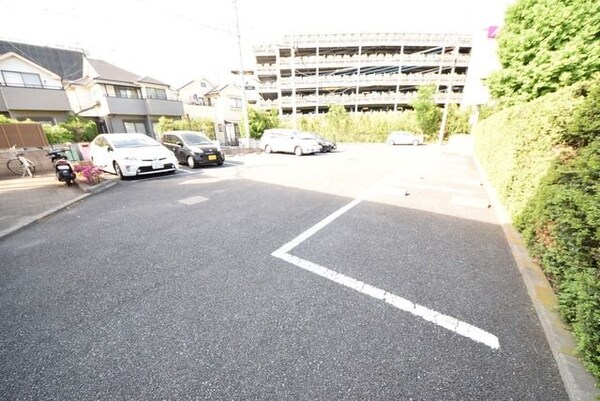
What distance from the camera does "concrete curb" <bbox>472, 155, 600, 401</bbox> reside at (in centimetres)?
147

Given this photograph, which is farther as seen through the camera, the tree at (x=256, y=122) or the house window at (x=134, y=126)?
the house window at (x=134, y=126)

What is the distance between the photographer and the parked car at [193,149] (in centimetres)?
1040

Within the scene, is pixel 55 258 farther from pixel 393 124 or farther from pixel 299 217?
pixel 393 124

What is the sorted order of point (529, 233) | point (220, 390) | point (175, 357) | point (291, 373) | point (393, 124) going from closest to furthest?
point (220, 390) < point (291, 373) < point (175, 357) < point (529, 233) < point (393, 124)

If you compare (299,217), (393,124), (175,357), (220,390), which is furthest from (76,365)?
(393,124)

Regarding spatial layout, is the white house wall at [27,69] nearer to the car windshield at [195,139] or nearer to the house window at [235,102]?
the house window at [235,102]

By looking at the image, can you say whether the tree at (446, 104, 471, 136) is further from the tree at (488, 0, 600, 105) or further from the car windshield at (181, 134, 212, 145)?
the car windshield at (181, 134, 212, 145)

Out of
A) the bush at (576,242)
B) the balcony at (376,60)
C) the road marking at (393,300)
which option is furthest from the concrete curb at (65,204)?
the balcony at (376,60)

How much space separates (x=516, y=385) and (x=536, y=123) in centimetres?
378

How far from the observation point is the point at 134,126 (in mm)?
24188

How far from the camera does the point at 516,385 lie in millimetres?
1545

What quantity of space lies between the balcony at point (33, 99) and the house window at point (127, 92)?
3.88 m

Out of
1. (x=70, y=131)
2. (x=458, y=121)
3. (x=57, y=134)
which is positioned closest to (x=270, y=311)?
(x=57, y=134)

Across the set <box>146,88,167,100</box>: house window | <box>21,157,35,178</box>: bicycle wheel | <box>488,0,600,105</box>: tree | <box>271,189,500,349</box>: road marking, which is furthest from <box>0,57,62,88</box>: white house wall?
<box>488,0,600,105</box>: tree
